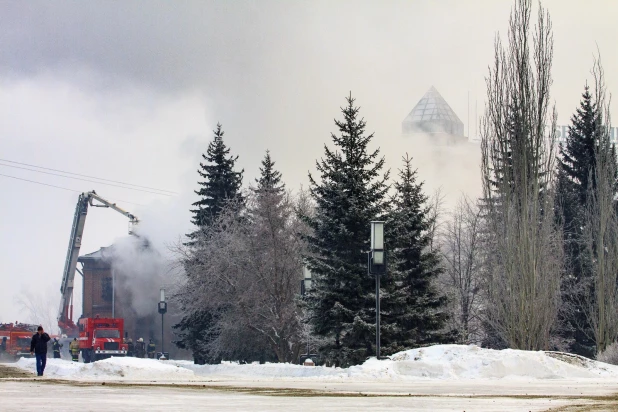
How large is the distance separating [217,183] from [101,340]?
1606 centimetres

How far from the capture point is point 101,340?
223 ft

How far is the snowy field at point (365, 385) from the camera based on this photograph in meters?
14.4

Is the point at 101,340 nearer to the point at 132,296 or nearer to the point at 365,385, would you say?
the point at 132,296

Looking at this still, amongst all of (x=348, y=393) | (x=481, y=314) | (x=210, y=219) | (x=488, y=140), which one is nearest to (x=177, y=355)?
(x=210, y=219)

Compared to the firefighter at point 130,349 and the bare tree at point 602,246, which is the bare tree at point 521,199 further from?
the firefighter at point 130,349

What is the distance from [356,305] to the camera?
35938 millimetres

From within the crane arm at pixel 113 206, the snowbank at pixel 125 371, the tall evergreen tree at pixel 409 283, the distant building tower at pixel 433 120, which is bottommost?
the snowbank at pixel 125 371

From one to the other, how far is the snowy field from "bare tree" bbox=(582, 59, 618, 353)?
648 inches

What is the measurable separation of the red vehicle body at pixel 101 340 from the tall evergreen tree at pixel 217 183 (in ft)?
45.1

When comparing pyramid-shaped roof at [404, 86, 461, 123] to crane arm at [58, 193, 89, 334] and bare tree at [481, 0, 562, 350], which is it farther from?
bare tree at [481, 0, 562, 350]

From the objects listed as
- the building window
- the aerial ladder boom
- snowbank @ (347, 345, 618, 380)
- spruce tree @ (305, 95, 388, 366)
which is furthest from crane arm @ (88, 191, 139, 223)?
snowbank @ (347, 345, 618, 380)

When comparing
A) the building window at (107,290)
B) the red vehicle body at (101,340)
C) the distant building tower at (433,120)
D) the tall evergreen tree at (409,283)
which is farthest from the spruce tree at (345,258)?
the distant building tower at (433,120)

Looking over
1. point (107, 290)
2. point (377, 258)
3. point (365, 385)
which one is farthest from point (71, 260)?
point (365, 385)

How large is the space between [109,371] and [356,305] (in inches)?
343
